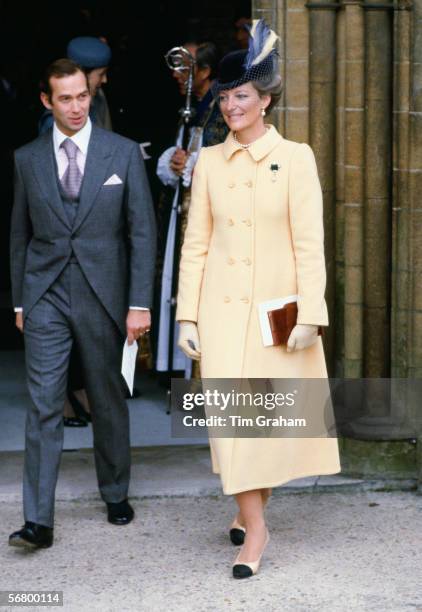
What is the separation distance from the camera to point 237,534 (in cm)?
615

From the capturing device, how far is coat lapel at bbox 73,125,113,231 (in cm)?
615

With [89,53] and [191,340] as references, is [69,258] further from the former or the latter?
[89,53]

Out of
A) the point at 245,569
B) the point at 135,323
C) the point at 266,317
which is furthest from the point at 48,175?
the point at 245,569

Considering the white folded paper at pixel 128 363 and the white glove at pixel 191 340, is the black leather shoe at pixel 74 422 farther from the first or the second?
the white glove at pixel 191 340

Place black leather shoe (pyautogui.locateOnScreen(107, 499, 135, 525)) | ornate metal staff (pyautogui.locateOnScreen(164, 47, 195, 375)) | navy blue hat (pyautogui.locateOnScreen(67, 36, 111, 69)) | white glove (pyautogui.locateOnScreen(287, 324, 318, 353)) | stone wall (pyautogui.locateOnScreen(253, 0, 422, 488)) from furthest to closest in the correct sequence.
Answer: ornate metal staff (pyautogui.locateOnScreen(164, 47, 195, 375)) → navy blue hat (pyautogui.locateOnScreen(67, 36, 111, 69)) → stone wall (pyautogui.locateOnScreen(253, 0, 422, 488)) → black leather shoe (pyautogui.locateOnScreen(107, 499, 135, 525)) → white glove (pyautogui.locateOnScreen(287, 324, 318, 353))

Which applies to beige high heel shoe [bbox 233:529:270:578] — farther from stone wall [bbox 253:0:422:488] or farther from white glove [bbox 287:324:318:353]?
stone wall [bbox 253:0:422:488]

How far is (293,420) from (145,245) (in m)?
0.90

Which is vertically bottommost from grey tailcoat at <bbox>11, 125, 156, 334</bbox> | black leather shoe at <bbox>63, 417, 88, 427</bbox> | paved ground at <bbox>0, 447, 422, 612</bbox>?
paved ground at <bbox>0, 447, 422, 612</bbox>

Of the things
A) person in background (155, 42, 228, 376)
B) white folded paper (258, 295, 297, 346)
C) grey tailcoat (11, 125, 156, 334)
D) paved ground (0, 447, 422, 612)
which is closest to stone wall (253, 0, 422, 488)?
paved ground (0, 447, 422, 612)

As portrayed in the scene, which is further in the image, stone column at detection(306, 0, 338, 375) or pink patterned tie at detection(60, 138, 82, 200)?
stone column at detection(306, 0, 338, 375)

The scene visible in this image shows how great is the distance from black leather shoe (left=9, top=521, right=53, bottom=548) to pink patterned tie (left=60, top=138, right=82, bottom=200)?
4.07 ft

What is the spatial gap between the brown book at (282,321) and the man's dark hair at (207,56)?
2341mm

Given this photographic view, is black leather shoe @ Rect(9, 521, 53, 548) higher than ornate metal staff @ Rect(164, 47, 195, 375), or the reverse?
ornate metal staff @ Rect(164, 47, 195, 375)

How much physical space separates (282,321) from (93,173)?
0.97 metres
